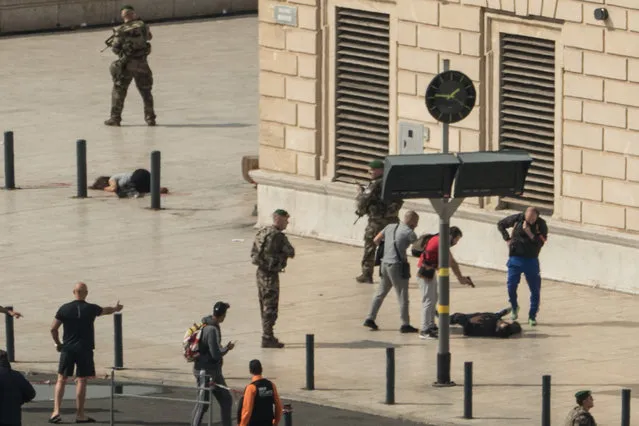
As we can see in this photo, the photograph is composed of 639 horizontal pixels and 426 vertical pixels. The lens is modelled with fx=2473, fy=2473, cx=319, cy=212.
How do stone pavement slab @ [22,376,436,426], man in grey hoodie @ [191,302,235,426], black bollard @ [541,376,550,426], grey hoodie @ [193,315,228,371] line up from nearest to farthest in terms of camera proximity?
black bollard @ [541,376,550,426] < man in grey hoodie @ [191,302,235,426] < grey hoodie @ [193,315,228,371] < stone pavement slab @ [22,376,436,426]

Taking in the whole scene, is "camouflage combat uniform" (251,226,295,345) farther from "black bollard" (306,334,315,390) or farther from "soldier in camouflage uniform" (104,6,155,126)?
"soldier in camouflage uniform" (104,6,155,126)

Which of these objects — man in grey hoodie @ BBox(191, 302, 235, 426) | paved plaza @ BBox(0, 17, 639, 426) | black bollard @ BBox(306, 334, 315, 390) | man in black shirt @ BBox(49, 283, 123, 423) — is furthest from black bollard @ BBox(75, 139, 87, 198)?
man in grey hoodie @ BBox(191, 302, 235, 426)

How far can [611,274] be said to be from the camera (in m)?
31.2

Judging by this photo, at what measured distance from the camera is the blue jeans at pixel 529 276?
29281 mm

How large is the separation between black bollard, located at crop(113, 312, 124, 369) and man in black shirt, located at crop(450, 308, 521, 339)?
423cm

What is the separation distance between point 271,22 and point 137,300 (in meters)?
6.23

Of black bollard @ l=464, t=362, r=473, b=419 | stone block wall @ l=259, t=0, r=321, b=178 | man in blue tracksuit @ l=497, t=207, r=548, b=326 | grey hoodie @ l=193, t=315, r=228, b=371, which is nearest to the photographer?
grey hoodie @ l=193, t=315, r=228, b=371

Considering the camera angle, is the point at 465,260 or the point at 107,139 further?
the point at 107,139

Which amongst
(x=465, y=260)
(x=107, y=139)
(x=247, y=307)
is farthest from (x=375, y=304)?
(x=107, y=139)

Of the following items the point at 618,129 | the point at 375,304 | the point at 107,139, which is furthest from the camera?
the point at 107,139

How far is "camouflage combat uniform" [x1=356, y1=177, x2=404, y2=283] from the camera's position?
3122cm

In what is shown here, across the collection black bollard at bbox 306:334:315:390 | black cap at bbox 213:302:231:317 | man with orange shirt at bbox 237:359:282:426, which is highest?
black cap at bbox 213:302:231:317

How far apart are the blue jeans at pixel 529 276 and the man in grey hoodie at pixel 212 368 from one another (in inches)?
221

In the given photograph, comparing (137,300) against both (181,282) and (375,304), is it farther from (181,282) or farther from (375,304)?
(375,304)
